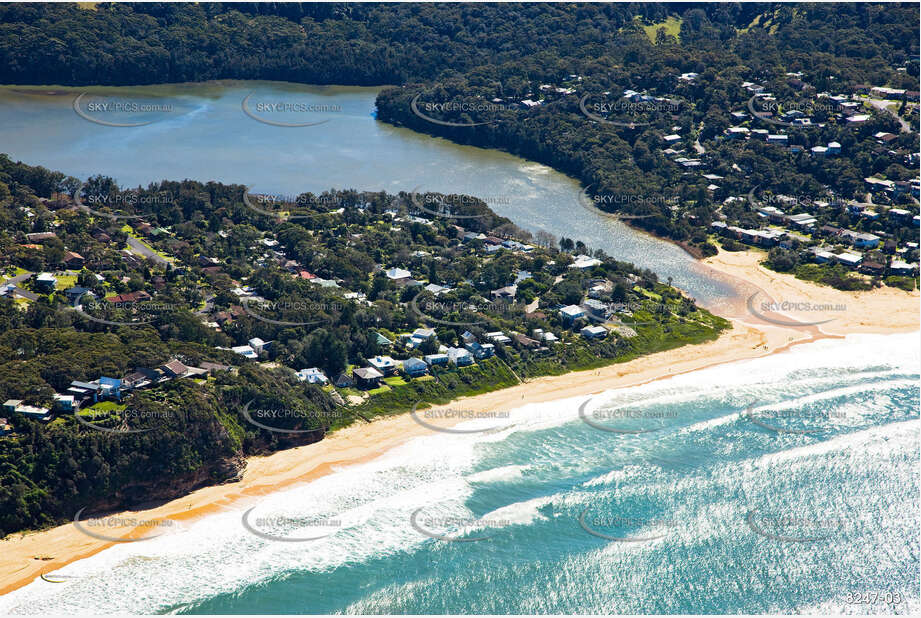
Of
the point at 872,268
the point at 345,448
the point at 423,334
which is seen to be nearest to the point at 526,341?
the point at 423,334

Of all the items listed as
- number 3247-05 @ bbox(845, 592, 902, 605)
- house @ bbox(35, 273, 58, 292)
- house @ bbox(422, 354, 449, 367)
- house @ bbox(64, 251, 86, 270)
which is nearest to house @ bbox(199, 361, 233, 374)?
house @ bbox(422, 354, 449, 367)

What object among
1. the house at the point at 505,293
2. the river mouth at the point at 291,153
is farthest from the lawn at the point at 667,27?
the house at the point at 505,293

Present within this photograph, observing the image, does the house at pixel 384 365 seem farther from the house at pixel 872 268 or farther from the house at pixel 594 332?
the house at pixel 872 268

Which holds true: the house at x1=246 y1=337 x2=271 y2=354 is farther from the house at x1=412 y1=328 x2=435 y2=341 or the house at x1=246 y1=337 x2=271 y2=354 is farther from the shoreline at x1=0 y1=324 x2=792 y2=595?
the house at x1=412 y1=328 x2=435 y2=341

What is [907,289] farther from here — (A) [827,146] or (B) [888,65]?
(B) [888,65]

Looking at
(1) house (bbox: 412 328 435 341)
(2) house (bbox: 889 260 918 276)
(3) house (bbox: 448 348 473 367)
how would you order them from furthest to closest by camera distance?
(2) house (bbox: 889 260 918 276), (1) house (bbox: 412 328 435 341), (3) house (bbox: 448 348 473 367)

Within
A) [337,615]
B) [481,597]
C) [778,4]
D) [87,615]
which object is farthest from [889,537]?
[778,4]
